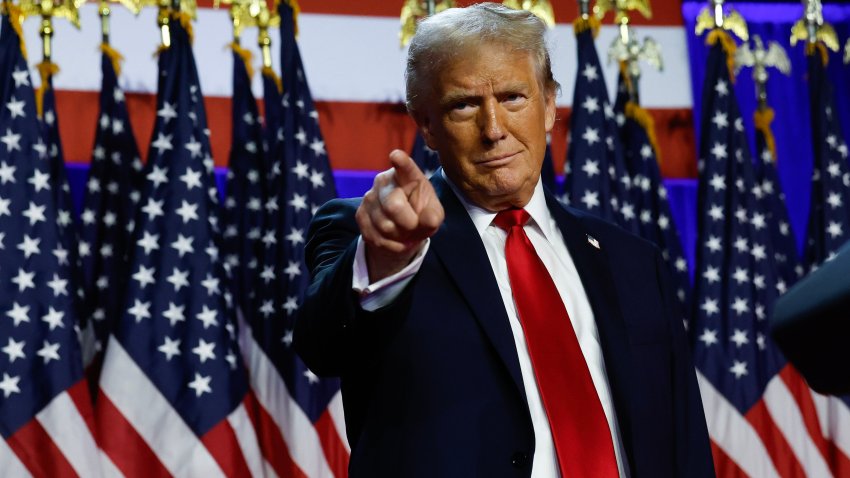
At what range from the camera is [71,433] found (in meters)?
3.28

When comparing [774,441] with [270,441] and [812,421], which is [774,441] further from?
[270,441]

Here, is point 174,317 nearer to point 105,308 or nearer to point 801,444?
point 105,308

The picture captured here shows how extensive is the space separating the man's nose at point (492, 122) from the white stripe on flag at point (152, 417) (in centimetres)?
210

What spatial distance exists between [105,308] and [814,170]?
2710mm

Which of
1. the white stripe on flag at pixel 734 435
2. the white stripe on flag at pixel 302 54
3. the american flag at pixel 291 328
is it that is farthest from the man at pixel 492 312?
the white stripe on flag at pixel 302 54

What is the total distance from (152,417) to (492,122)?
2.14 meters

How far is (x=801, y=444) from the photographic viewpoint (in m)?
3.80

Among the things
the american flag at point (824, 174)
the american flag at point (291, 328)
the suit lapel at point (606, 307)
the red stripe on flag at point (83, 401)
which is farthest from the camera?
the american flag at point (824, 174)

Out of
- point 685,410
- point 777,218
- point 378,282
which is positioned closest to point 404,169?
point 378,282

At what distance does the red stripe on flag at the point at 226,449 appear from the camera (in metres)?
3.43

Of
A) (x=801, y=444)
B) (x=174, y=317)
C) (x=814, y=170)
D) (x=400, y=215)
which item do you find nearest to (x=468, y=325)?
(x=400, y=215)

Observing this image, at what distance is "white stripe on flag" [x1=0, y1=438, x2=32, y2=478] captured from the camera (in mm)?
3180

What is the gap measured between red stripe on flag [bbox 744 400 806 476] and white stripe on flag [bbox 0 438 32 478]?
7.99ft

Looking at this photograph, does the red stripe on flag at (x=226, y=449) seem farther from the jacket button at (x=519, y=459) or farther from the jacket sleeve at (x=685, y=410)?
the jacket button at (x=519, y=459)
